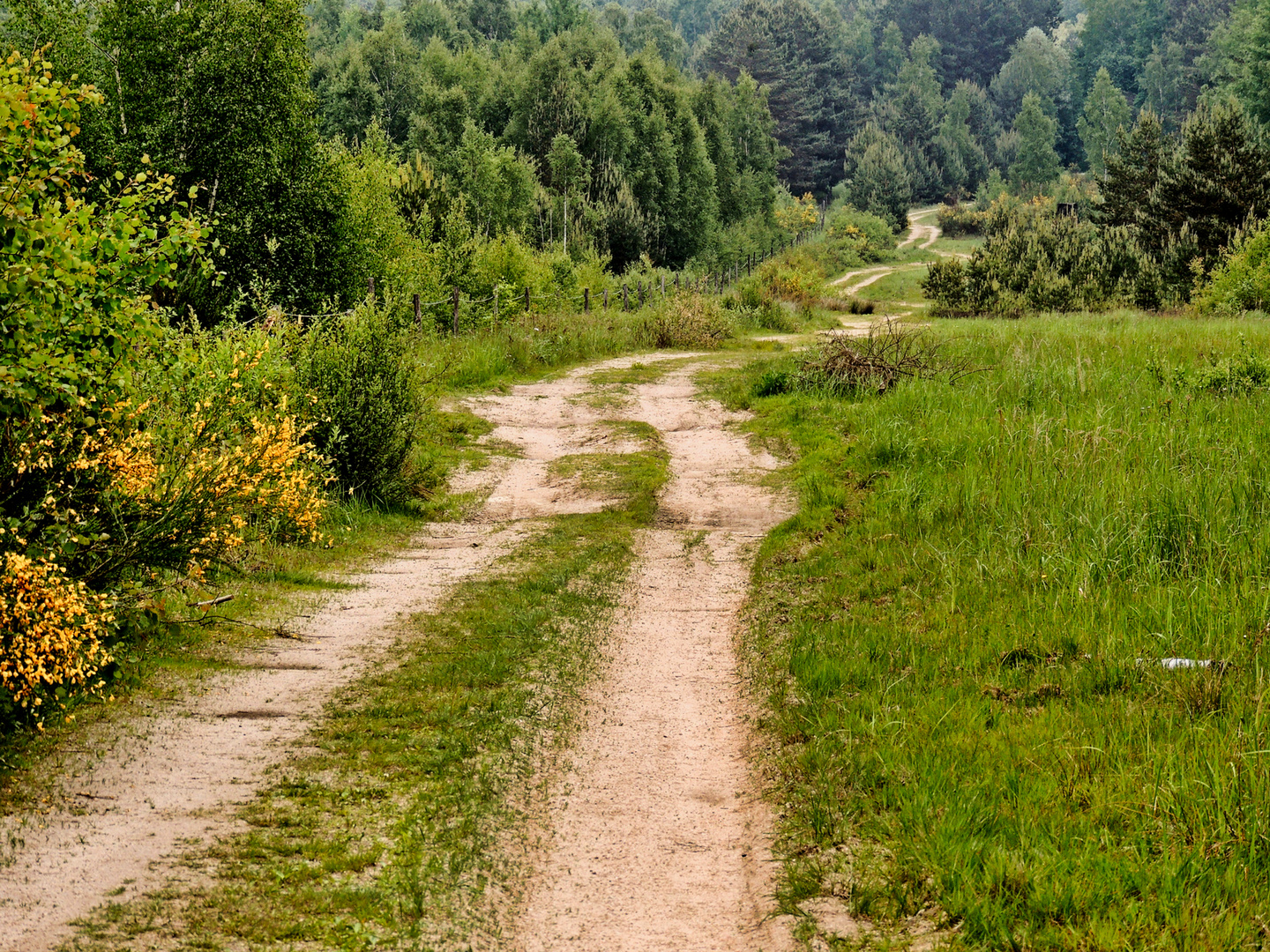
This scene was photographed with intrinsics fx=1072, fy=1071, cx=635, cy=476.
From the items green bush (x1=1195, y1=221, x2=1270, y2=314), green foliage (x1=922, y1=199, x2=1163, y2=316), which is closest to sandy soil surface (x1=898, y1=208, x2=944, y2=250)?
green foliage (x1=922, y1=199, x2=1163, y2=316)

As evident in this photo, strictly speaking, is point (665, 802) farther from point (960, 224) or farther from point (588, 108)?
point (960, 224)

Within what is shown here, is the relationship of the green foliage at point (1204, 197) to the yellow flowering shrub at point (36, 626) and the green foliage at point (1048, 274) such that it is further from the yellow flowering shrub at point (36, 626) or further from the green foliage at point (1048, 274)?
the yellow flowering shrub at point (36, 626)

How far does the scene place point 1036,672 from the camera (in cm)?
619

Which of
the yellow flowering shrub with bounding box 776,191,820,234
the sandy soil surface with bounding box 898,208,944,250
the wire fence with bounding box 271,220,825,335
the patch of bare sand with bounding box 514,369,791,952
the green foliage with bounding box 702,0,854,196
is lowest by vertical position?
the patch of bare sand with bounding box 514,369,791,952

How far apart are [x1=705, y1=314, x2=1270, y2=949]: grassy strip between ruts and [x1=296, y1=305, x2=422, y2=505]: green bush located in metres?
4.53

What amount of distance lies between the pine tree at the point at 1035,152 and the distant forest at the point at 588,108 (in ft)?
0.81

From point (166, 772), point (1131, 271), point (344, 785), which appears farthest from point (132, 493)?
point (1131, 271)

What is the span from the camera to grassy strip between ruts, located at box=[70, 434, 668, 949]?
13.8ft

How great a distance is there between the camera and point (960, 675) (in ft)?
20.7

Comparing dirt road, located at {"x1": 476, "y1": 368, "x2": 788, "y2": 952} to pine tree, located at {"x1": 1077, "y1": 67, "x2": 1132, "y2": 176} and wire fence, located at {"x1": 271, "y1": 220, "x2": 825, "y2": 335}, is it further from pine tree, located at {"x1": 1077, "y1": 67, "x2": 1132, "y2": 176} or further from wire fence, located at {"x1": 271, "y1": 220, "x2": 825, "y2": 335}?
pine tree, located at {"x1": 1077, "y1": 67, "x2": 1132, "y2": 176}

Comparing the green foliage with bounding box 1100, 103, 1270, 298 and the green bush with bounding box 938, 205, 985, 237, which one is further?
the green bush with bounding box 938, 205, 985, 237

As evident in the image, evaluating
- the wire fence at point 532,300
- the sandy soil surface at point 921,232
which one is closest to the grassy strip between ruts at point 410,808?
the wire fence at point 532,300

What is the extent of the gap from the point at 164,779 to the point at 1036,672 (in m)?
4.74

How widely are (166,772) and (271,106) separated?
76.2 ft
